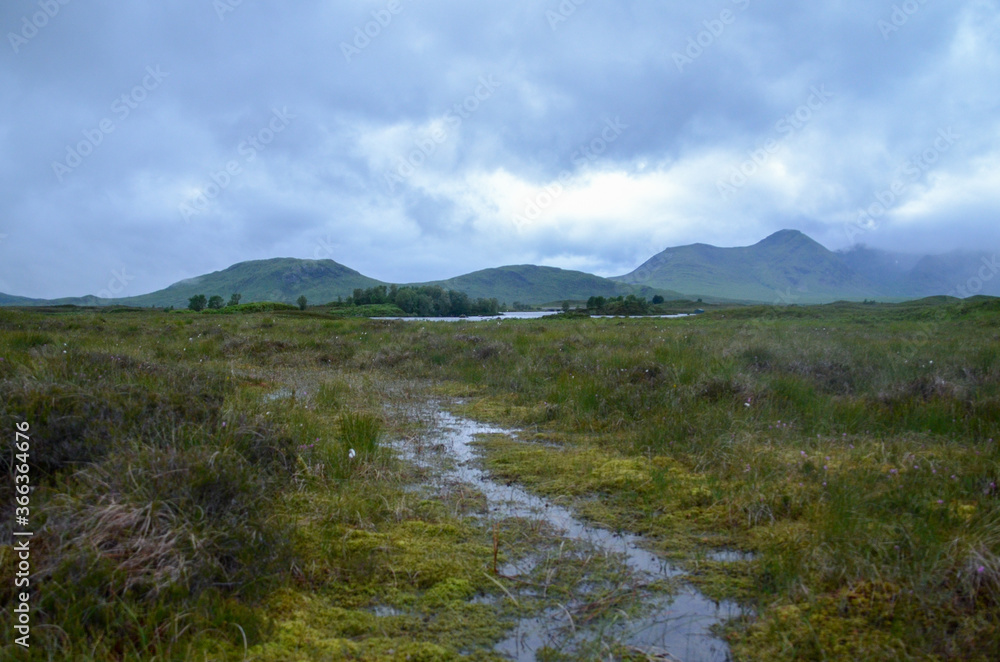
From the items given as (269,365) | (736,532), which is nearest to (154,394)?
(736,532)

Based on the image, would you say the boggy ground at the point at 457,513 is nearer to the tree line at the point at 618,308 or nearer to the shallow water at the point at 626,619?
the shallow water at the point at 626,619

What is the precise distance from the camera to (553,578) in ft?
11.0

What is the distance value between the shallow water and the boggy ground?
0.43 feet

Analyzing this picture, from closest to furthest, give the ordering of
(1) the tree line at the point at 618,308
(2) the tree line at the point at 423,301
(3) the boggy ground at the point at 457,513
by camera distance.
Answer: (3) the boggy ground at the point at 457,513 → (1) the tree line at the point at 618,308 → (2) the tree line at the point at 423,301

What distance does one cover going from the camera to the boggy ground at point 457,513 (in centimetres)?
259

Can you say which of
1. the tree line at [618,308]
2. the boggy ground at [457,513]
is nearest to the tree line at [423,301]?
the tree line at [618,308]

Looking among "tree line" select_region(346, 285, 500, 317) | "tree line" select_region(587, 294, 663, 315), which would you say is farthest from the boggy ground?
"tree line" select_region(346, 285, 500, 317)

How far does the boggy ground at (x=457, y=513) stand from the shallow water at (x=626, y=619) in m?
0.13

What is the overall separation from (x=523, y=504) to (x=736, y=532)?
1.69 m

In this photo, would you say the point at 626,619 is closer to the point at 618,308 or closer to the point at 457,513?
the point at 457,513

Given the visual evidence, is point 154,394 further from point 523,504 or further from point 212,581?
point 523,504

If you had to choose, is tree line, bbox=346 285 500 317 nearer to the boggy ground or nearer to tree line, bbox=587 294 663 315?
Answer: tree line, bbox=587 294 663 315

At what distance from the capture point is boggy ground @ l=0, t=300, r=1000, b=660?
102 inches

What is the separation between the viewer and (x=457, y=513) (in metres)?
4.39
